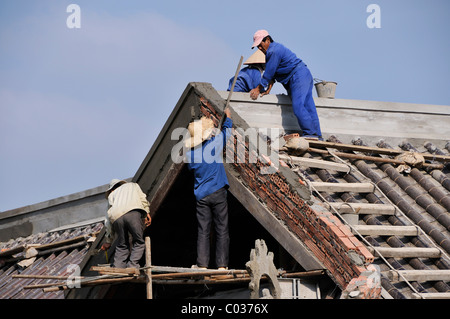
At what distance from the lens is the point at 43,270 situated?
14984mm

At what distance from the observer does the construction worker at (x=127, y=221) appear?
10.6m

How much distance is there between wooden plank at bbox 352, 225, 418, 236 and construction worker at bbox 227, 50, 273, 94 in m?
4.37

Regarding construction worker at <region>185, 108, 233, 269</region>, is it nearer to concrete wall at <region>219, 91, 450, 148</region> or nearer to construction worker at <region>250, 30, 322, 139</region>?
concrete wall at <region>219, 91, 450, 148</region>

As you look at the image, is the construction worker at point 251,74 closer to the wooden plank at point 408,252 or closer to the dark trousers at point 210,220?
the dark trousers at point 210,220

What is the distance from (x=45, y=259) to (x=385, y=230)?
25.9 ft

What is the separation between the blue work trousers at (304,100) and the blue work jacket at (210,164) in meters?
2.11

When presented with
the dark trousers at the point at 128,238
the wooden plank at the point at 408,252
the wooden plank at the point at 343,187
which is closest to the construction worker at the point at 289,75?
the wooden plank at the point at 343,187

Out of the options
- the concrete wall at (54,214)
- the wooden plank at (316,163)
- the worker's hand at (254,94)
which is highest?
the worker's hand at (254,94)

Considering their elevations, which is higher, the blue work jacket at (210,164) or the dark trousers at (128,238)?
the blue work jacket at (210,164)

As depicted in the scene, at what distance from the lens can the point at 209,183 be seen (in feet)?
33.2

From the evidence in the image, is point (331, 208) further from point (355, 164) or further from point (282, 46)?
point (282, 46)

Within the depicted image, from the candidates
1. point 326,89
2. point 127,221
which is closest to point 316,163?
point 127,221

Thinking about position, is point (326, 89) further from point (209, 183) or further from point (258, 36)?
point (209, 183)

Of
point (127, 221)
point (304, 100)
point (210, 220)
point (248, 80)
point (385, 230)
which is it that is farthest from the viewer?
point (248, 80)
